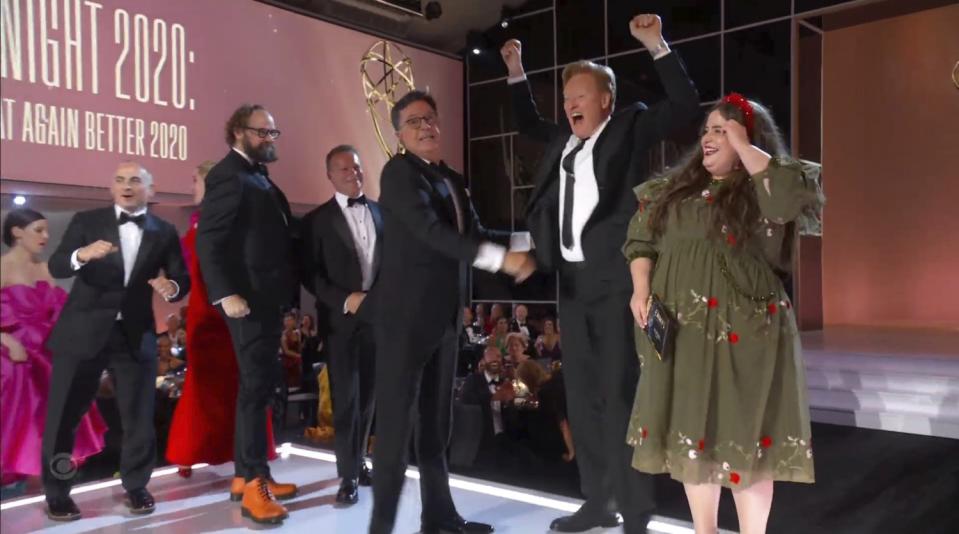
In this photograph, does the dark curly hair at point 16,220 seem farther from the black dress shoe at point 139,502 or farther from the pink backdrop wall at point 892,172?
the pink backdrop wall at point 892,172

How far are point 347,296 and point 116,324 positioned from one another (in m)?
0.78

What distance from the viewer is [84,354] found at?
2.31 metres

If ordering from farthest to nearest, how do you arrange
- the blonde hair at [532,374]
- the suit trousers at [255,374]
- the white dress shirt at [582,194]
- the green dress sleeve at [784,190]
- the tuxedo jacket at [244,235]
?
the blonde hair at [532,374] < the suit trousers at [255,374] < the tuxedo jacket at [244,235] < the white dress shirt at [582,194] < the green dress sleeve at [784,190]

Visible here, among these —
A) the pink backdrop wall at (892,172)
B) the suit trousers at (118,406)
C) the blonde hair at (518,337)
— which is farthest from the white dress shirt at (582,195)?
the pink backdrop wall at (892,172)

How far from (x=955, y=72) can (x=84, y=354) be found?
834cm

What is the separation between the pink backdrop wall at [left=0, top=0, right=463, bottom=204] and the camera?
188 cm

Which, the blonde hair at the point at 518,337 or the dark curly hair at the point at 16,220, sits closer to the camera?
the dark curly hair at the point at 16,220

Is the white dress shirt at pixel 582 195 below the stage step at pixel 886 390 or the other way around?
the other way around

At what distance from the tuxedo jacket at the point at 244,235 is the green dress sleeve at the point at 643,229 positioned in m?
1.25

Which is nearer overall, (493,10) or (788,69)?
(493,10)

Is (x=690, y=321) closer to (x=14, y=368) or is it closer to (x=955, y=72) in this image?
(x=14, y=368)

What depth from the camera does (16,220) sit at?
1850 mm

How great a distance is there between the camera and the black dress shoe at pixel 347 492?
2752mm

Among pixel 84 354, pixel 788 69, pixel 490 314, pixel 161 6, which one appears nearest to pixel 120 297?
pixel 84 354
